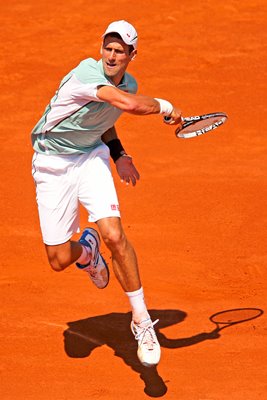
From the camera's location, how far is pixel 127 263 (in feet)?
27.0

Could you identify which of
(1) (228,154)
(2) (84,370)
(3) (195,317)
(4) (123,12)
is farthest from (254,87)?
(2) (84,370)

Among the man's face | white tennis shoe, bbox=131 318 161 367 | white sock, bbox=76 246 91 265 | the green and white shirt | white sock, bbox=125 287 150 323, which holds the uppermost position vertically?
the man's face

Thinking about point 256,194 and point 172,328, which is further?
point 256,194

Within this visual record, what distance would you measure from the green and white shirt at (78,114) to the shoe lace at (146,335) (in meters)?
1.56

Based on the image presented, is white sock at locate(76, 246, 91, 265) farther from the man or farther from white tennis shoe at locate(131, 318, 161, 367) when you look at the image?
white tennis shoe at locate(131, 318, 161, 367)

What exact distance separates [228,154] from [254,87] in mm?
2111

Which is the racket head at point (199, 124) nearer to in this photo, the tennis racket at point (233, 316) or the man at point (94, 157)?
the man at point (94, 157)

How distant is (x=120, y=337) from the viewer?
903 cm

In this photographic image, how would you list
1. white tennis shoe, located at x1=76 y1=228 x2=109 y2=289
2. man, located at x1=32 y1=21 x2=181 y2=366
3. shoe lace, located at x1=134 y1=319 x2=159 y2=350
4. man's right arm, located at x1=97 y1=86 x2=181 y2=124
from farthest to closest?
white tennis shoe, located at x1=76 y1=228 x2=109 y2=289 → shoe lace, located at x1=134 y1=319 x2=159 y2=350 → man, located at x1=32 y1=21 x2=181 y2=366 → man's right arm, located at x1=97 y1=86 x2=181 y2=124

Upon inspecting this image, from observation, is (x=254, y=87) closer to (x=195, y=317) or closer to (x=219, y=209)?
(x=219, y=209)

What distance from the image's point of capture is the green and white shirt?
8.03 meters

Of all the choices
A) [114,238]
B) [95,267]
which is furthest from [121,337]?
[114,238]

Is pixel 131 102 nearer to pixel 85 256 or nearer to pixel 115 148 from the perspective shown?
pixel 115 148

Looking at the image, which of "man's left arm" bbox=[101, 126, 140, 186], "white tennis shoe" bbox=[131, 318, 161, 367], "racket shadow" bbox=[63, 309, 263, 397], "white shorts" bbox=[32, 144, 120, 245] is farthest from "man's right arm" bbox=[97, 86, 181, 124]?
"racket shadow" bbox=[63, 309, 263, 397]
